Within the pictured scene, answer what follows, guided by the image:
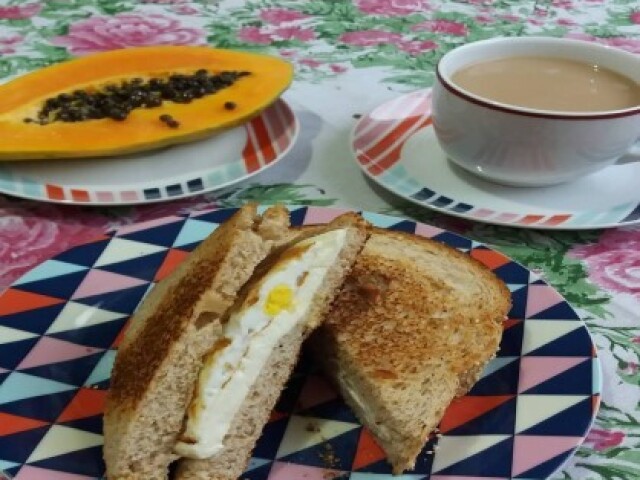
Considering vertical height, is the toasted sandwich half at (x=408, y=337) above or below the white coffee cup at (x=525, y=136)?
below

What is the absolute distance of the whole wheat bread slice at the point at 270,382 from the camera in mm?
1025

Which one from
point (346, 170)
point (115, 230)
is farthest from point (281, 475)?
point (346, 170)

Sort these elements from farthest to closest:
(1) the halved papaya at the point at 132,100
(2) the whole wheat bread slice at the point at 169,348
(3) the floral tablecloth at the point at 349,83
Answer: (1) the halved papaya at the point at 132,100
(3) the floral tablecloth at the point at 349,83
(2) the whole wheat bread slice at the point at 169,348

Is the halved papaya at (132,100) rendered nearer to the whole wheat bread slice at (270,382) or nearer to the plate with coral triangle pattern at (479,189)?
the plate with coral triangle pattern at (479,189)

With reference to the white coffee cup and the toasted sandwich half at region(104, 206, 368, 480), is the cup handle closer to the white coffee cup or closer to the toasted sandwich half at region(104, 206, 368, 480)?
the white coffee cup

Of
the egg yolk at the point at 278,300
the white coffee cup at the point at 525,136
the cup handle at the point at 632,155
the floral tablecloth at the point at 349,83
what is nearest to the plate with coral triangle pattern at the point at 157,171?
the floral tablecloth at the point at 349,83

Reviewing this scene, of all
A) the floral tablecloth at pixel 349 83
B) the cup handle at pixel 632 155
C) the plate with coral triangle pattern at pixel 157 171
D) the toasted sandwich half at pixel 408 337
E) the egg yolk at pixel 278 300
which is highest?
the egg yolk at pixel 278 300

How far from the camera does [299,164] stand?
1.65 meters

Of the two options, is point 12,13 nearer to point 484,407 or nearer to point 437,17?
point 437,17

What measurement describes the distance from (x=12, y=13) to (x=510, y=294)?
1669 mm

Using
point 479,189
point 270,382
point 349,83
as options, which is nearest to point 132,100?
point 349,83

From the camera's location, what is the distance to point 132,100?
1.68 meters

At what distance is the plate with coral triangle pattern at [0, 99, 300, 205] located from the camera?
1.47 m

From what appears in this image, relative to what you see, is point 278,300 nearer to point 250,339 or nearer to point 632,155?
point 250,339
